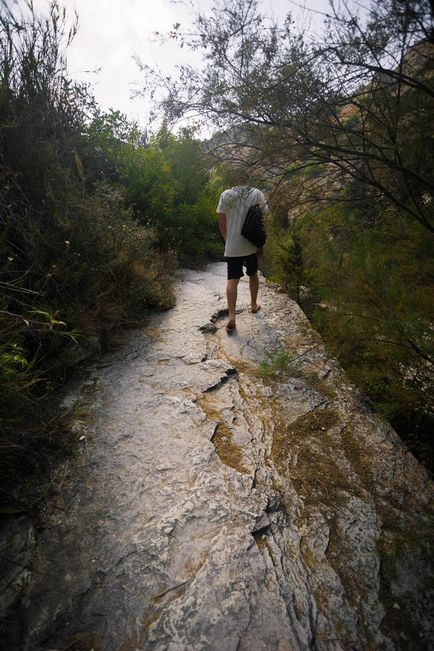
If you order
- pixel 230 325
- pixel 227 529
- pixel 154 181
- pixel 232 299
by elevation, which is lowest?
pixel 227 529

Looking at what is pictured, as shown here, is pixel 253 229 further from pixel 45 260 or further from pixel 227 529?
pixel 227 529

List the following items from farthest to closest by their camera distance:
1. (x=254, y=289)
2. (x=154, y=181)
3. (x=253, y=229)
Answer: (x=154, y=181) < (x=254, y=289) < (x=253, y=229)

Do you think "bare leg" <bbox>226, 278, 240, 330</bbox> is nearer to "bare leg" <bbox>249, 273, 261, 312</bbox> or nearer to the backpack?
"bare leg" <bbox>249, 273, 261, 312</bbox>

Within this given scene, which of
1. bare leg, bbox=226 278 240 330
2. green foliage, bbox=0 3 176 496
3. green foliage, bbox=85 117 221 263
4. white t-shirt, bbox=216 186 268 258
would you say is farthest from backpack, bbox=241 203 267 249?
green foliage, bbox=85 117 221 263

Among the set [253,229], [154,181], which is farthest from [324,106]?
[154,181]

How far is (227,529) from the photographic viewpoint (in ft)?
5.84

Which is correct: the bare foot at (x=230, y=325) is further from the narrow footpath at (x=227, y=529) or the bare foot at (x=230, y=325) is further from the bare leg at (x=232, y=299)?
the narrow footpath at (x=227, y=529)

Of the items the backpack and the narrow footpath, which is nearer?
the narrow footpath

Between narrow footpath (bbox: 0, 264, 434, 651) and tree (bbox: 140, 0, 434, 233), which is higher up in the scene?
A: tree (bbox: 140, 0, 434, 233)

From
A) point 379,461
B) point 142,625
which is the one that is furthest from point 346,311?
point 142,625

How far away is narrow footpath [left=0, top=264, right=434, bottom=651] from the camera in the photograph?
140 cm

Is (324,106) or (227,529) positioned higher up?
(324,106)

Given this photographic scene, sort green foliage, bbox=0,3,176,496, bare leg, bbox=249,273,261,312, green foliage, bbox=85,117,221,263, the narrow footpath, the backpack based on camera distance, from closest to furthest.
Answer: the narrow footpath < green foliage, bbox=0,3,176,496 < the backpack < bare leg, bbox=249,273,261,312 < green foliage, bbox=85,117,221,263

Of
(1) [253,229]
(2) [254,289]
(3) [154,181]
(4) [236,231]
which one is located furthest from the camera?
(3) [154,181]
